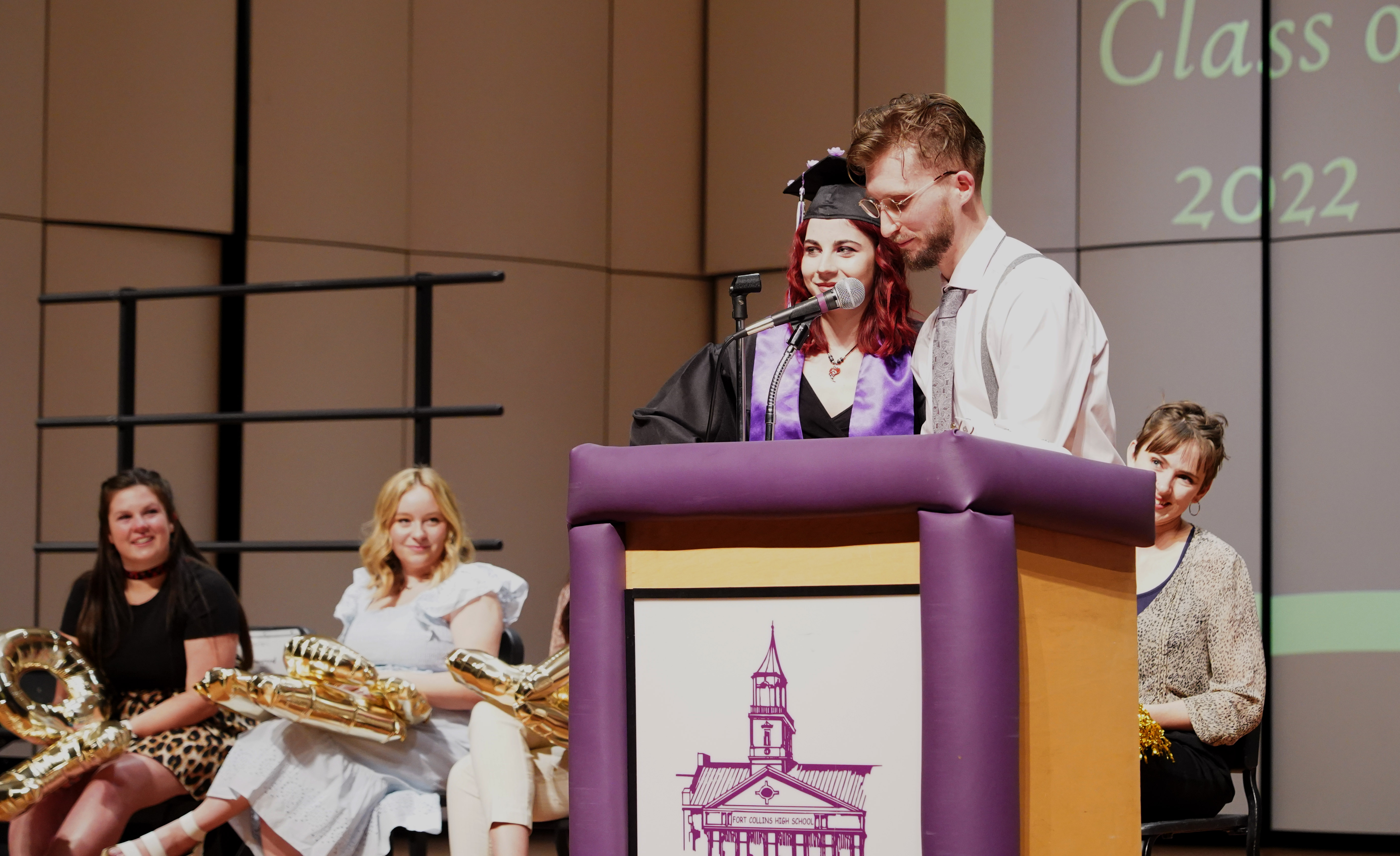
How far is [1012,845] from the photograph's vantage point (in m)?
1.29

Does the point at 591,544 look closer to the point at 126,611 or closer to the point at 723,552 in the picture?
the point at 723,552

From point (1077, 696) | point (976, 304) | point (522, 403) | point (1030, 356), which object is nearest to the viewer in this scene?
point (1077, 696)

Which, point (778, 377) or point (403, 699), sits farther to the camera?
point (403, 699)


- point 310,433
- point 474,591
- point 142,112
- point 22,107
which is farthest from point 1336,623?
point 22,107

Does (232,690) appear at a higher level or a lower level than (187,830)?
higher

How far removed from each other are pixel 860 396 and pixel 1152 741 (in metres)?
0.78

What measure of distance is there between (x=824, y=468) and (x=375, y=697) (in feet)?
6.13

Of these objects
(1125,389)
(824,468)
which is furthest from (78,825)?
(1125,389)

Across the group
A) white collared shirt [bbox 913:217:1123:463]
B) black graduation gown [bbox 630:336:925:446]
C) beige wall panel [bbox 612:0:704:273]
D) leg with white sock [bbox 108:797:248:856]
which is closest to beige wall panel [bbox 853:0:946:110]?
beige wall panel [bbox 612:0:704:273]

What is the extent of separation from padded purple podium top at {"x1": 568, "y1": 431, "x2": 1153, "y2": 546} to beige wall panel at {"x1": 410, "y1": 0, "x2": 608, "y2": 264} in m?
3.83

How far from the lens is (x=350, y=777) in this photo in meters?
2.99

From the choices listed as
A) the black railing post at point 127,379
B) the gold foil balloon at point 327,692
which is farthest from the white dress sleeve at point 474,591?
the black railing post at point 127,379

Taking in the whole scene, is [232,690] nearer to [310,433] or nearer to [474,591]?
[474,591]

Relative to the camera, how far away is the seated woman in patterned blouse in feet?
7.69
